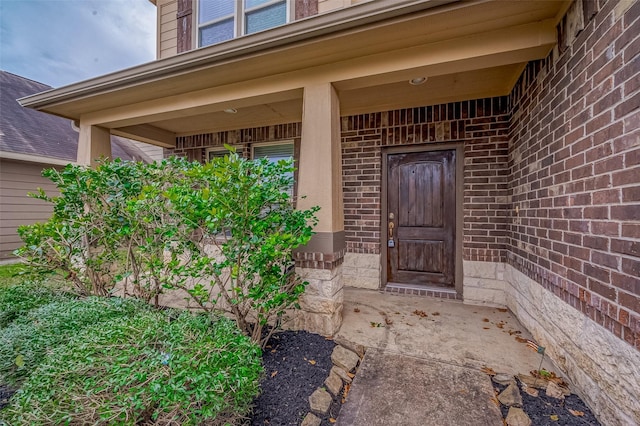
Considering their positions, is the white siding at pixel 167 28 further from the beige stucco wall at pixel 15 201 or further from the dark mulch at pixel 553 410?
the dark mulch at pixel 553 410

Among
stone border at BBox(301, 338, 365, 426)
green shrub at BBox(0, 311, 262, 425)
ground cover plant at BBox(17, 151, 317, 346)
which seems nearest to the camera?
green shrub at BBox(0, 311, 262, 425)

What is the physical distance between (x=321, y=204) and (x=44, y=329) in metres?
2.28

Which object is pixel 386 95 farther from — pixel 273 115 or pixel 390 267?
pixel 390 267

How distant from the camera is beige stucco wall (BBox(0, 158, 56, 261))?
232 inches

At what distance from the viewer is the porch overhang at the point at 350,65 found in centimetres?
207

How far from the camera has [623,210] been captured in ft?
4.64

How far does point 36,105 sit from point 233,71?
3.20 meters

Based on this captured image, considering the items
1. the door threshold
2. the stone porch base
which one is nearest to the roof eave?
the stone porch base

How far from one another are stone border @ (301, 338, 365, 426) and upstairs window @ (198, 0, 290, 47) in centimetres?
435

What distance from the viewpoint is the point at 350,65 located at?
255cm

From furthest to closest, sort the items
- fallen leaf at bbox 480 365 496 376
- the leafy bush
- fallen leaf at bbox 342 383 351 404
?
the leafy bush → fallen leaf at bbox 480 365 496 376 → fallen leaf at bbox 342 383 351 404

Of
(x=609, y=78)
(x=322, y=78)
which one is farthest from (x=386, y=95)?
(x=609, y=78)

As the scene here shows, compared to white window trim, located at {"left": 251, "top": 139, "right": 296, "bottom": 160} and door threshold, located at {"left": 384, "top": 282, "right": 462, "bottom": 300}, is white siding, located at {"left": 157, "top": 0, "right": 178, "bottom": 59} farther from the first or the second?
door threshold, located at {"left": 384, "top": 282, "right": 462, "bottom": 300}

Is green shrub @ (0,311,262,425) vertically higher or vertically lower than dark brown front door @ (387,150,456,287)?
lower
